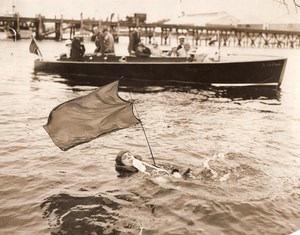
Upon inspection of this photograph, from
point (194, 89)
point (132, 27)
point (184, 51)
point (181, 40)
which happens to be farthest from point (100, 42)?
point (132, 27)

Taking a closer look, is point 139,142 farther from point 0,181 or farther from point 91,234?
point 91,234

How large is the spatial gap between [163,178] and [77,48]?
13.6 meters

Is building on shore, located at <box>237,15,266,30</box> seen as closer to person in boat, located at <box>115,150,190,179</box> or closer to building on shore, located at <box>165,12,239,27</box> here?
building on shore, located at <box>165,12,239,27</box>

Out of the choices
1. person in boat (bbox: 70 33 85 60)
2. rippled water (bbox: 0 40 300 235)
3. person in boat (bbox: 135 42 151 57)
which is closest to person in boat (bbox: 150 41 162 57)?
person in boat (bbox: 135 42 151 57)

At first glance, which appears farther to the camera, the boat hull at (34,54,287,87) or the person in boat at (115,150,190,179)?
the boat hull at (34,54,287,87)

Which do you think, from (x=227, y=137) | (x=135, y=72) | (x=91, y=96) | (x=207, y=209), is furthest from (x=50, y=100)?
(x=207, y=209)

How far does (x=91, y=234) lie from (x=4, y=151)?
4.22 meters

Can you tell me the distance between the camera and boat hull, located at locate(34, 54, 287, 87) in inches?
685

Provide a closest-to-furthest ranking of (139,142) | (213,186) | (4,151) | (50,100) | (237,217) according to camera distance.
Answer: (237,217), (213,186), (4,151), (139,142), (50,100)

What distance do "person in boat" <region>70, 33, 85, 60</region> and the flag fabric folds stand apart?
42.5ft

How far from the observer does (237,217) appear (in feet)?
19.2

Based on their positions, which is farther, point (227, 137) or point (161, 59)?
point (161, 59)

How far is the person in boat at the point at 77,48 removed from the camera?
18492 mm

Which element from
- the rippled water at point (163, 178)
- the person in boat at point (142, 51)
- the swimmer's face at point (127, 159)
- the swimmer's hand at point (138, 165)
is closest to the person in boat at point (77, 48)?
the person in boat at point (142, 51)
